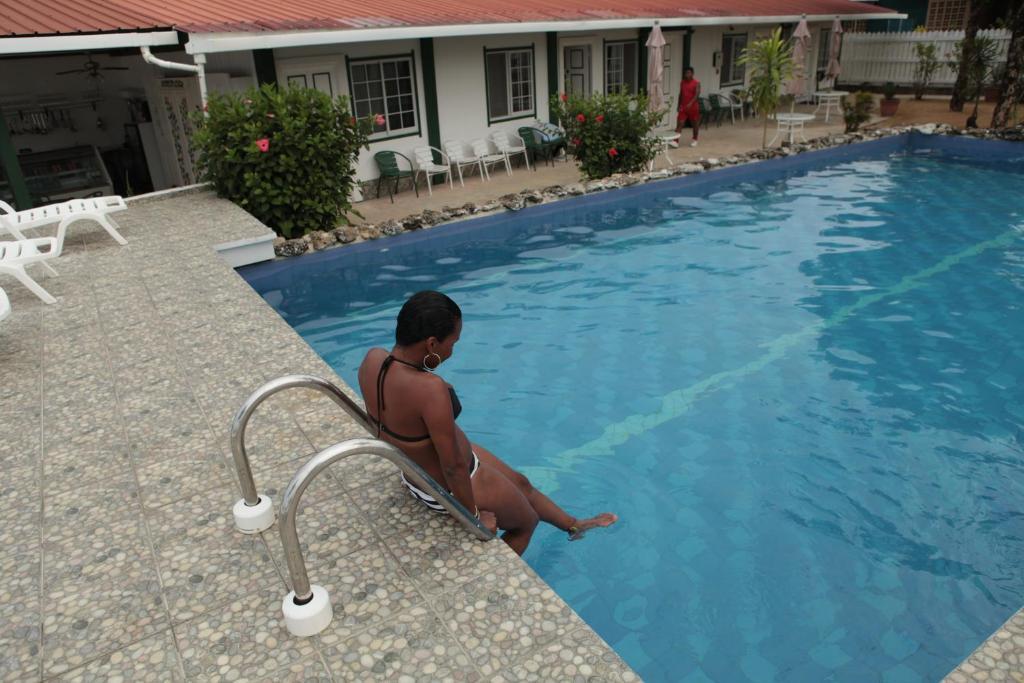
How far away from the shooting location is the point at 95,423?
13.6ft

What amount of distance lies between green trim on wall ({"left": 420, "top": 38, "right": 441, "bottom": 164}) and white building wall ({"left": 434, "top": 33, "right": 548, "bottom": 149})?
0.14m

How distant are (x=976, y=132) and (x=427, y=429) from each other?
1654cm

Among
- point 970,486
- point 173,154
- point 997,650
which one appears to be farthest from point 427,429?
point 173,154

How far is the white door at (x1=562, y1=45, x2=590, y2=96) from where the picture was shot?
15.6m

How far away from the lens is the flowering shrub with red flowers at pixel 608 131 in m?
11.8

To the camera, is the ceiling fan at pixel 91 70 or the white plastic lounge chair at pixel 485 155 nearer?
the ceiling fan at pixel 91 70

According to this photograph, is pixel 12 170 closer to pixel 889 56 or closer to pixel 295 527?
pixel 295 527

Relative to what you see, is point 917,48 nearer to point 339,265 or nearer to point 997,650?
point 339,265

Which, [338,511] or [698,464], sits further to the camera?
[698,464]

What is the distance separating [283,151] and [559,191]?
14.0 feet

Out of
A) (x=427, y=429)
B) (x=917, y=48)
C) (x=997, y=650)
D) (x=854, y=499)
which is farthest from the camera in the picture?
(x=917, y=48)

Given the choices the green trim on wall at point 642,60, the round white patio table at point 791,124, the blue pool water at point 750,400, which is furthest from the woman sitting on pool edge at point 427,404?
the green trim on wall at point 642,60

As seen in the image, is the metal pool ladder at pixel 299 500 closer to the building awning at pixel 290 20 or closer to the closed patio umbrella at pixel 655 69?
the building awning at pixel 290 20

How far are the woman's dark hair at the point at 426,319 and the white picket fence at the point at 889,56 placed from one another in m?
24.4
